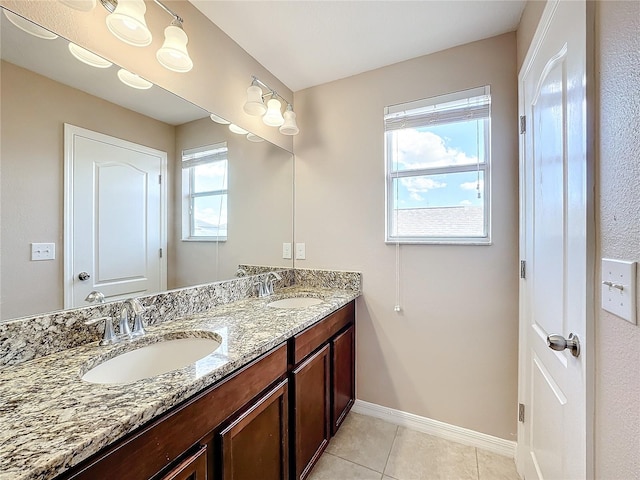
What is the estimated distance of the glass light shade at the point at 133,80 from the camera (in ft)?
3.76

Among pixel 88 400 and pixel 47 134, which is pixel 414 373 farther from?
pixel 47 134

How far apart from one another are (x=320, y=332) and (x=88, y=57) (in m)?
1.54

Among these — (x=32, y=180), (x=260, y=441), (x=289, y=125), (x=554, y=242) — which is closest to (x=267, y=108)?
(x=289, y=125)

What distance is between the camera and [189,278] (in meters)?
1.46

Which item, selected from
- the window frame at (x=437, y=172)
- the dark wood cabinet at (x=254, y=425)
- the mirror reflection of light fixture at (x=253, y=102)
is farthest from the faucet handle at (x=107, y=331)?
the window frame at (x=437, y=172)

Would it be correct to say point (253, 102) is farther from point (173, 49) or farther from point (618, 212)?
point (618, 212)

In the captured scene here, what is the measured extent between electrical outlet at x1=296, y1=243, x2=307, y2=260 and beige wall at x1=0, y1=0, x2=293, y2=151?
789 mm

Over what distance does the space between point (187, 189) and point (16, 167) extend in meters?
0.67

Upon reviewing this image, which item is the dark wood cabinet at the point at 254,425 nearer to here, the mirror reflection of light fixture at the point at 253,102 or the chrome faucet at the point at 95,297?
the chrome faucet at the point at 95,297

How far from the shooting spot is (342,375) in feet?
5.81

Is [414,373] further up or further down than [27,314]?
further down

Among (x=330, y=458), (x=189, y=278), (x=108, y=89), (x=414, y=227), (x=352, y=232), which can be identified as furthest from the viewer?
(x=352, y=232)

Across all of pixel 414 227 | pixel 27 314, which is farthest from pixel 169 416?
pixel 414 227

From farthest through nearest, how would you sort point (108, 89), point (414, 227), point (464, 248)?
point (414, 227), point (464, 248), point (108, 89)
